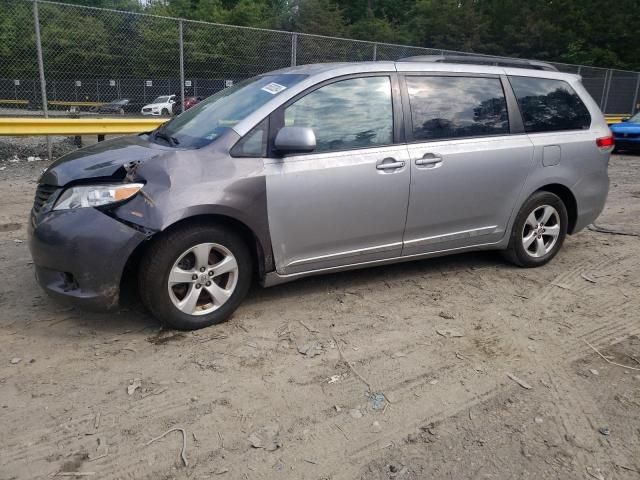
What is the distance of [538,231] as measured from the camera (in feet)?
15.8

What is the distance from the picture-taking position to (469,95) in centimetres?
439

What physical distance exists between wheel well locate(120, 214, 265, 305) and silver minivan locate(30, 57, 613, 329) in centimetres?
1

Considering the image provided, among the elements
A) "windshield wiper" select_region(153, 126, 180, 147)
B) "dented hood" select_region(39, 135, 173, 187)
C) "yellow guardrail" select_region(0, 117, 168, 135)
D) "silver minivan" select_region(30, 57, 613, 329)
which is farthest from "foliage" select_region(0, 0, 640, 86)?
"dented hood" select_region(39, 135, 173, 187)

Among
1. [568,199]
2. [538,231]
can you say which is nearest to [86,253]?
[538,231]

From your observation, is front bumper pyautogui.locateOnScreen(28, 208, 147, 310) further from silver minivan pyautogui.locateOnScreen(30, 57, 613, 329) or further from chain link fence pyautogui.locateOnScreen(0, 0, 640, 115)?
chain link fence pyautogui.locateOnScreen(0, 0, 640, 115)

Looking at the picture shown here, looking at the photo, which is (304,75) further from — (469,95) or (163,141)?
(469,95)

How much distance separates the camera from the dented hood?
10.9 ft

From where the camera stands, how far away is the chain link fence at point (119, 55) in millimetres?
9344

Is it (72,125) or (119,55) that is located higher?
(119,55)

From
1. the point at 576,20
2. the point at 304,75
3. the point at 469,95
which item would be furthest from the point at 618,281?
the point at 576,20

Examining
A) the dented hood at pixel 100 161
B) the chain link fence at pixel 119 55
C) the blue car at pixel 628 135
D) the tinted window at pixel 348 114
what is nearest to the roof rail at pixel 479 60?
the tinted window at pixel 348 114

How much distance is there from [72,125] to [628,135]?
531 inches

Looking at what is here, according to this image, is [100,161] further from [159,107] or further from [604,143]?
[159,107]

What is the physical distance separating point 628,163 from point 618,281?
982cm
